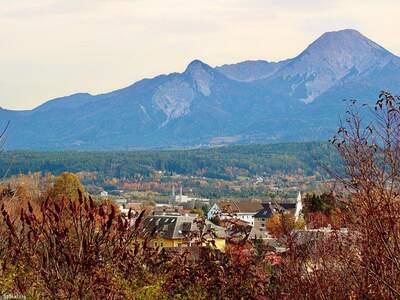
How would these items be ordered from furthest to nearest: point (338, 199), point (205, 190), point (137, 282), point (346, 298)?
point (205, 190), point (137, 282), point (346, 298), point (338, 199)

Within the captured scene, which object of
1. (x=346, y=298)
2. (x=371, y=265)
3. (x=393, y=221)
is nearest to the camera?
(x=393, y=221)

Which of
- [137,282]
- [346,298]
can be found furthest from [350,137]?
[137,282]

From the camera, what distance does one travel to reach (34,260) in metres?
11.3

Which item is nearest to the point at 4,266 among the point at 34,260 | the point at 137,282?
the point at 34,260

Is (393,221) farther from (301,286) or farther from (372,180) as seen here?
(301,286)

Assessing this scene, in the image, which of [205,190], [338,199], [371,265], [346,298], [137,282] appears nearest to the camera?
[371,265]

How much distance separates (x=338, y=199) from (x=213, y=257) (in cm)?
306

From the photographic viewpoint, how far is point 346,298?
35.4ft

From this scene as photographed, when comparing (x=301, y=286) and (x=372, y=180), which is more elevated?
(x=372, y=180)

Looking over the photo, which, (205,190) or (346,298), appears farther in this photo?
(205,190)

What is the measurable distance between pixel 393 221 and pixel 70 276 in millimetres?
4315

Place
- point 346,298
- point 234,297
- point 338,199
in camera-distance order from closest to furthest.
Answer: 1. point 338,199
2. point 346,298
3. point 234,297

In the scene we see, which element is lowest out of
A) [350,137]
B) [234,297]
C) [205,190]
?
[205,190]

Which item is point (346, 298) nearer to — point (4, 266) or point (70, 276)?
point (70, 276)
